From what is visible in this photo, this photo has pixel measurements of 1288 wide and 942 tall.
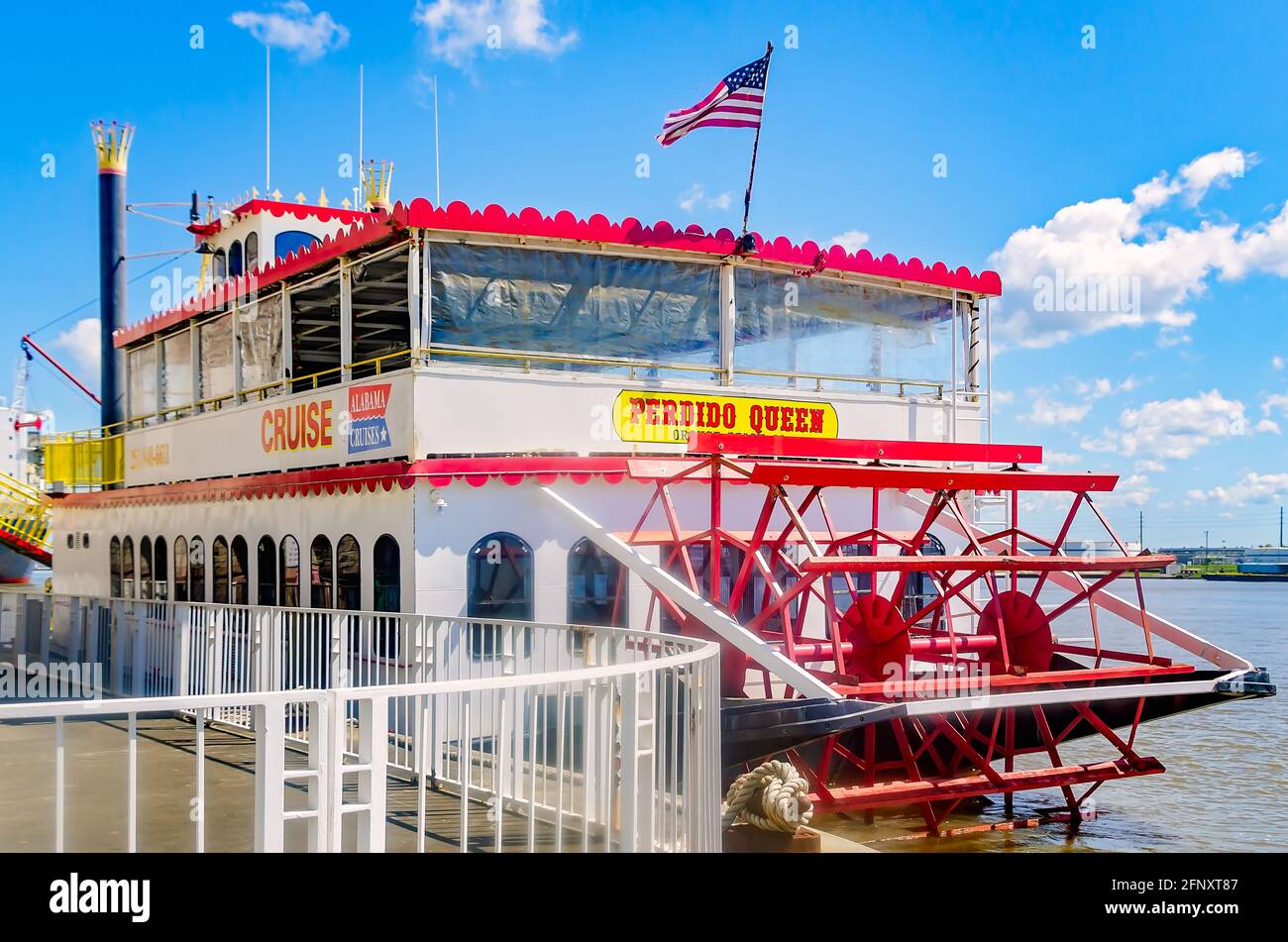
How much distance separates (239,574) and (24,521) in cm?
2045

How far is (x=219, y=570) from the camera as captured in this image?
45.3ft

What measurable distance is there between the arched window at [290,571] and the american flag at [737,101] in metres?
5.90

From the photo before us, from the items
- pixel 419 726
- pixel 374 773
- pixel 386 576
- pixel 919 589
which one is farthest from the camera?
pixel 919 589

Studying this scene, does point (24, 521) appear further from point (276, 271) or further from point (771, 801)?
point (771, 801)

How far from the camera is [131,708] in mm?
3531

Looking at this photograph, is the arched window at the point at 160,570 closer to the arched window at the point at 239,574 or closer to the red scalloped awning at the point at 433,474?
the arched window at the point at 239,574

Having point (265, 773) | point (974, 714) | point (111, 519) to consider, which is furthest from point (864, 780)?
point (111, 519)

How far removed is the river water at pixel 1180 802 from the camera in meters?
12.0

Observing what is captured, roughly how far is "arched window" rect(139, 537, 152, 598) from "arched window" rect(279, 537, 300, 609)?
14.2 ft

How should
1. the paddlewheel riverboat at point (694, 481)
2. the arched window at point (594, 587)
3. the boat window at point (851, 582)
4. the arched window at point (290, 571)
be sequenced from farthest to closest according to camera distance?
the boat window at point (851, 582)
the arched window at point (290, 571)
the arched window at point (594, 587)
the paddlewheel riverboat at point (694, 481)

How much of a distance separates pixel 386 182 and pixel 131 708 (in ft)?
51.5

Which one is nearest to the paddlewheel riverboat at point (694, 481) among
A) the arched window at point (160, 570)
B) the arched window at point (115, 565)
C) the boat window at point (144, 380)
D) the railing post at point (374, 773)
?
the arched window at point (160, 570)

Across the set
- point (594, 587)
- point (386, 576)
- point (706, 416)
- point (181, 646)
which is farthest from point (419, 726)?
point (706, 416)
